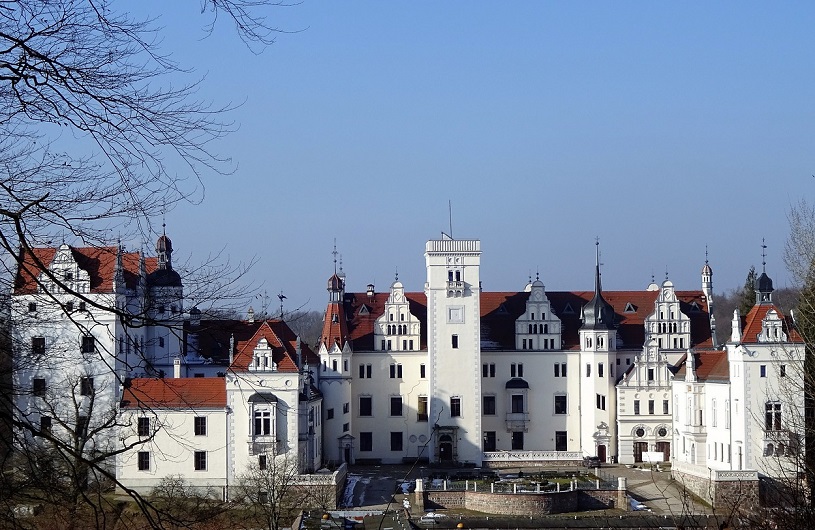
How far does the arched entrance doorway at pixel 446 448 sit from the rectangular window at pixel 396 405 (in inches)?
104

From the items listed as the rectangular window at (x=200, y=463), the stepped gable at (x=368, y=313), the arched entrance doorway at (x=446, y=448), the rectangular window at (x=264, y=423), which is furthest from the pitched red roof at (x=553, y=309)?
the rectangular window at (x=200, y=463)

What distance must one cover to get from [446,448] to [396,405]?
3.33 meters

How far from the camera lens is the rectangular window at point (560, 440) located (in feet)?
176

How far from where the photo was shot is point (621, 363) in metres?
54.2

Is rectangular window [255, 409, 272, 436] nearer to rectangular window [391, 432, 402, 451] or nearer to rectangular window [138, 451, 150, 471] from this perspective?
rectangular window [138, 451, 150, 471]

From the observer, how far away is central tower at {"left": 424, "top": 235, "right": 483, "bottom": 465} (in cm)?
5184

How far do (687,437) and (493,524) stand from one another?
13499 millimetres

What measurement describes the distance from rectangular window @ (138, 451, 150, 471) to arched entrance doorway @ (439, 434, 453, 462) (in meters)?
14.6

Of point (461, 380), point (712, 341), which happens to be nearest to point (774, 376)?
point (712, 341)

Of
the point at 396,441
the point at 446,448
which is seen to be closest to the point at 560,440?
the point at 446,448

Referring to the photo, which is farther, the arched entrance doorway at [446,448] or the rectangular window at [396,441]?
the rectangular window at [396,441]

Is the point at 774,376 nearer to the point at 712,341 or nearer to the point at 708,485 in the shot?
the point at 708,485

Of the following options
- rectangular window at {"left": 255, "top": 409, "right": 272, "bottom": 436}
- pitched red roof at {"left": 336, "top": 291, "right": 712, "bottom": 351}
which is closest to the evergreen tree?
pitched red roof at {"left": 336, "top": 291, "right": 712, "bottom": 351}

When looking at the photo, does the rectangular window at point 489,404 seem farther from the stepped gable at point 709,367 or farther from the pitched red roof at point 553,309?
the stepped gable at point 709,367
